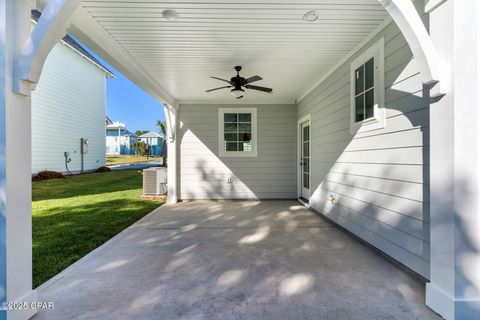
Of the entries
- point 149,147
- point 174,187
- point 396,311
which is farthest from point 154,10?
point 149,147

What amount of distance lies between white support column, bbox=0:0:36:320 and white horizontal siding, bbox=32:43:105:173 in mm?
9288

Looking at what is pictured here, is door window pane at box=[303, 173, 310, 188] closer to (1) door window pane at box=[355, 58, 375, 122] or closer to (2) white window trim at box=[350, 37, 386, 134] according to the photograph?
(1) door window pane at box=[355, 58, 375, 122]

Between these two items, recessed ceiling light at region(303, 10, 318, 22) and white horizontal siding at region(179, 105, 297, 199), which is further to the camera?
white horizontal siding at region(179, 105, 297, 199)

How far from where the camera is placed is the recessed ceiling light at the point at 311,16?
8.57ft

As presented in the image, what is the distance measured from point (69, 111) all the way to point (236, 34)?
1081 centimetres

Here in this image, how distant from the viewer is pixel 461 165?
5.52 feet

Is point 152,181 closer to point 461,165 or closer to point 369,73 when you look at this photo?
point 369,73

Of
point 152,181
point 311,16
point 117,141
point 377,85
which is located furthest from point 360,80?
point 117,141

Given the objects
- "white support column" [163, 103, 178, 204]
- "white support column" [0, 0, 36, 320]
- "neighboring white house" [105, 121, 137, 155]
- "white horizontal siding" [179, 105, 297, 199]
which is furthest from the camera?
"neighboring white house" [105, 121, 137, 155]

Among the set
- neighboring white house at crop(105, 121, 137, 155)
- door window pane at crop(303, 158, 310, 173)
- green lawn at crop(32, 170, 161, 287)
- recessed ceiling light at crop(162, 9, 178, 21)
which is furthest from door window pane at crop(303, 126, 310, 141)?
neighboring white house at crop(105, 121, 137, 155)

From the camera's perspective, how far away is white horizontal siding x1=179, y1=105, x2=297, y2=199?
6.46 meters

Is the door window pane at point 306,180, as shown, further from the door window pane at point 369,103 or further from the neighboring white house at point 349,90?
the door window pane at point 369,103

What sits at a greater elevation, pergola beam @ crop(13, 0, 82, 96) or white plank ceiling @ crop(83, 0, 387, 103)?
white plank ceiling @ crop(83, 0, 387, 103)

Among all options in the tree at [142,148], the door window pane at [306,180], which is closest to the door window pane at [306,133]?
the door window pane at [306,180]
